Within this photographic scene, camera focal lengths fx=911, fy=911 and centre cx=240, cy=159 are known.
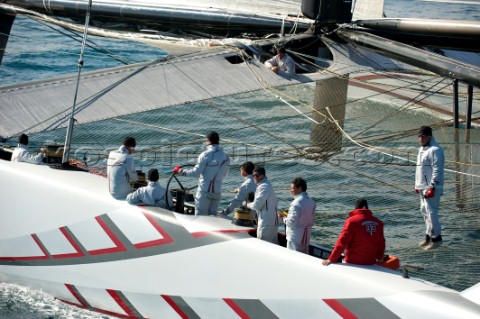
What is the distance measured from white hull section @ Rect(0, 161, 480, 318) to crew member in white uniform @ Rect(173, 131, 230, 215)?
239mm

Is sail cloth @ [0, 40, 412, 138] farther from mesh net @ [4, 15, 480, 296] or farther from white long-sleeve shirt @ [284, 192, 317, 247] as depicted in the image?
white long-sleeve shirt @ [284, 192, 317, 247]

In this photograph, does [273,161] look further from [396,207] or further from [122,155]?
[122,155]

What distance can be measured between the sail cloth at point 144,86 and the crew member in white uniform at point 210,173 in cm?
244

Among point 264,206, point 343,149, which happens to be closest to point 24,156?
point 264,206

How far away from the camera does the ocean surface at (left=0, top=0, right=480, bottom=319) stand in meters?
9.02

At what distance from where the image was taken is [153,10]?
46.6 feet

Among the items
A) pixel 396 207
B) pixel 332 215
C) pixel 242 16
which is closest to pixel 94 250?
pixel 332 215

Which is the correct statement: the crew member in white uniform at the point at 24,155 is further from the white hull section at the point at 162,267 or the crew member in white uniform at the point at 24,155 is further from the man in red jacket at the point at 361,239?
the man in red jacket at the point at 361,239


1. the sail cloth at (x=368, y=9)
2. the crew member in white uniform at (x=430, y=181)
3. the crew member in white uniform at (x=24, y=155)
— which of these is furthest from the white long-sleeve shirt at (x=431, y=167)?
the sail cloth at (x=368, y=9)

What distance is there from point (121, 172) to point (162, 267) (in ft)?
3.48

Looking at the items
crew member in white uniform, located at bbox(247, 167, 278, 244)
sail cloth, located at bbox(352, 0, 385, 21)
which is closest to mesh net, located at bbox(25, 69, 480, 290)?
sail cloth, located at bbox(352, 0, 385, 21)

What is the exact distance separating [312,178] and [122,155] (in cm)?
299

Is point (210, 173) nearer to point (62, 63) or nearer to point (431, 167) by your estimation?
point (431, 167)

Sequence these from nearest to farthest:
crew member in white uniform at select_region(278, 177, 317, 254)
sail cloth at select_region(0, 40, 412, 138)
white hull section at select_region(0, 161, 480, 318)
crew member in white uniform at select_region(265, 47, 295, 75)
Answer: white hull section at select_region(0, 161, 480, 318)
crew member in white uniform at select_region(278, 177, 317, 254)
sail cloth at select_region(0, 40, 412, 138)
crew member in white uniform at select_region(265, 47, 295, 75)
